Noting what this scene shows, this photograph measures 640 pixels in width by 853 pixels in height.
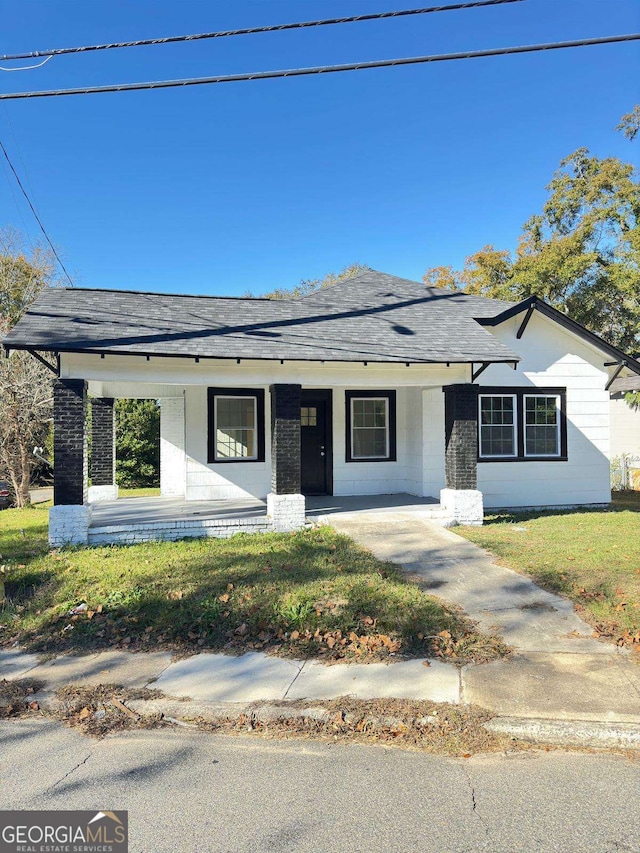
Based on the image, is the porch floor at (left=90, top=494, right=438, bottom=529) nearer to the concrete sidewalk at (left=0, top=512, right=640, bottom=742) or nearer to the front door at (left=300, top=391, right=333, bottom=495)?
the front door at (left=300, top=391, right=333, bottom=495)

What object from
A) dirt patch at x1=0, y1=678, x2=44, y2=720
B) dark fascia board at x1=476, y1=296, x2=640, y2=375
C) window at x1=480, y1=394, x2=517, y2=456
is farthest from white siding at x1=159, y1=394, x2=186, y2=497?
dirt patch at x1=0, y1=678, x2=44, y2=720

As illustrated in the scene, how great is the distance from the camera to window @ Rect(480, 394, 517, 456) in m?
13.5

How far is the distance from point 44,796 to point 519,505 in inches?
471

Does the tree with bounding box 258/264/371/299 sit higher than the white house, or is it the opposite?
the tree with bounding box 258/264/371/299

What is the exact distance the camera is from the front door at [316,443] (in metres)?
14.0

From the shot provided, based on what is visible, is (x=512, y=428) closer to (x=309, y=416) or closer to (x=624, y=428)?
(x=309, y=416)

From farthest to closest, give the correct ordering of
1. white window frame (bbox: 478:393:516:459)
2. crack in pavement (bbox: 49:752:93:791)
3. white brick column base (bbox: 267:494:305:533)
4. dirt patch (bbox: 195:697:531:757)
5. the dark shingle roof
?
white window frame (bbox: 478:393:516:459), white brick column base (bbox: 267:494:305:533), the dark shingle roof, dirt patch (bbox: 195:697:531:757), crack in pavement (bbox: 49:752:93:791)

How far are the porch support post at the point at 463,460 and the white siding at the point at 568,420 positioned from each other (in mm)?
2084

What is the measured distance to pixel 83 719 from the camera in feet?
14.4

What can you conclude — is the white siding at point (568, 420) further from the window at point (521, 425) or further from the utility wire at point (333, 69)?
the utility wire at point (333, 69)

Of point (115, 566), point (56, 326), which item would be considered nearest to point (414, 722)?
point (115, 566)

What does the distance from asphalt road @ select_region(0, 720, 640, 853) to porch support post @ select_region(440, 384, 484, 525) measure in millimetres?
7477

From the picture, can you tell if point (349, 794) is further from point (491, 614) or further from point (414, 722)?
point (491, 614)

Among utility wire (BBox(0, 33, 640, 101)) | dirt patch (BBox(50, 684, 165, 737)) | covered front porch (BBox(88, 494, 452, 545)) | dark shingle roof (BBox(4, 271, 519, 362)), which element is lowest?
dirt patch (BBox(50, 684, 165, 737))
